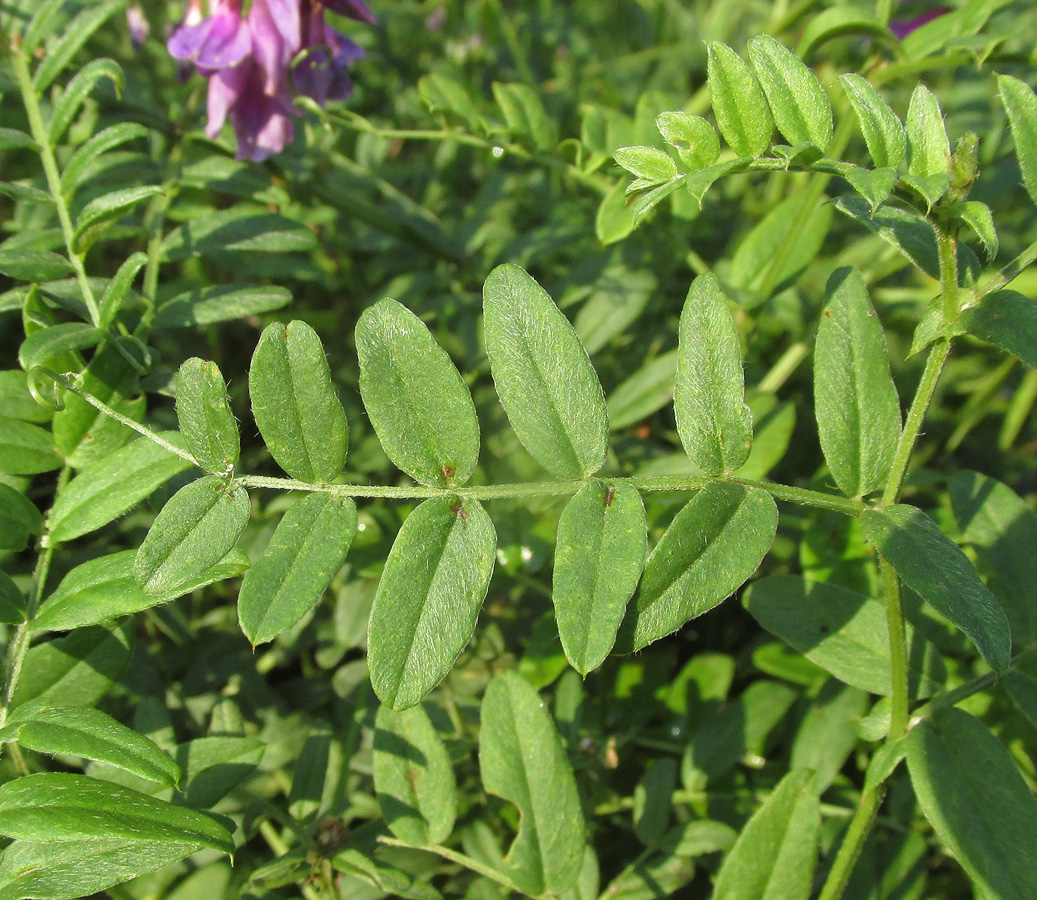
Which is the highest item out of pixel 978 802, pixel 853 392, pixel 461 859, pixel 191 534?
pixel 853 392

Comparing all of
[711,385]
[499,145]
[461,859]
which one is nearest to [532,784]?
[461,859]

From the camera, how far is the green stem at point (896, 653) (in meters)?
0.90

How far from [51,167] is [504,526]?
76 centimetres

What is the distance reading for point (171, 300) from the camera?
121cm

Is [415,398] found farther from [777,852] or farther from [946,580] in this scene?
[777,852]

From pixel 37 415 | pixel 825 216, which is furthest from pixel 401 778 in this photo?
pixel 825 216

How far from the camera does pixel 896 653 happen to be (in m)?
0.93

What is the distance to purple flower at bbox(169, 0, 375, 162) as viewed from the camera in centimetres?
135

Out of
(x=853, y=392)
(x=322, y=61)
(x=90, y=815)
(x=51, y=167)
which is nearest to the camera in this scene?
(x=90, y=815)

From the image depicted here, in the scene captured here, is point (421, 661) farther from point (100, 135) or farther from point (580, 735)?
point (100, 135)

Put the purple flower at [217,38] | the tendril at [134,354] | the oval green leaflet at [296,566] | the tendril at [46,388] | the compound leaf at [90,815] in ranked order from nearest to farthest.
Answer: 1. the compound leaf at [90,815]
2. the oval green leaflet at [296,566]
3. the tendril at [46,388]
4. the tendril at [134,354]
5. the purple flower at [217,38]

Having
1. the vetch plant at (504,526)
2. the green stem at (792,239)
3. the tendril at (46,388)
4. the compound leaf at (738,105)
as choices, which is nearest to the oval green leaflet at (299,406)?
the vetch plant at (504,526)

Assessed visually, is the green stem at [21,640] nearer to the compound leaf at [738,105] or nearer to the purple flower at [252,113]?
the purple flower at [252,113]

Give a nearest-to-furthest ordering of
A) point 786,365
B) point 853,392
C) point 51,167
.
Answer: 1. point 853,392
2. point 51,167
3. point 786,365
